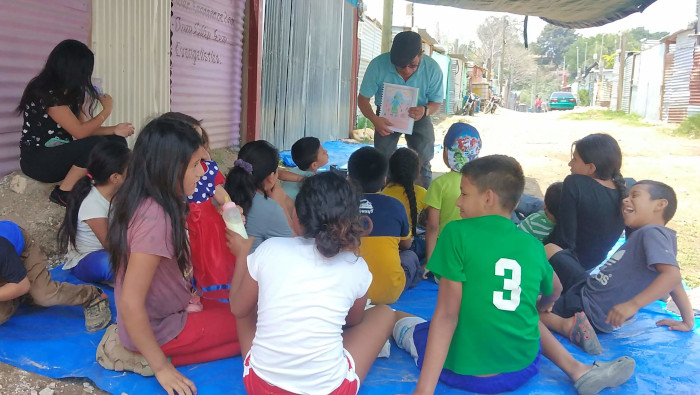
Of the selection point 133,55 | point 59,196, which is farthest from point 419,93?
point 59,196

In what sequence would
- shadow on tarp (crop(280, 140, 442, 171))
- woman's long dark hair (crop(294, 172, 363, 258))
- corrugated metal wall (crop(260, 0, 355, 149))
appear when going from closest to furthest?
1. woman's long dark hair (crop(294, 172, 363, 258))
2. shadow on tarp (crop(280, 140, 442, 171))
3. corrugated metal wall (crop(260, 0, 355, 149))

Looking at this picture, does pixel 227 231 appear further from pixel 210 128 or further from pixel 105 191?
pixel 210 128

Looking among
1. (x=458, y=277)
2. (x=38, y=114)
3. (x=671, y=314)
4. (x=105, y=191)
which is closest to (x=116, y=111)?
(x=38, y=114)

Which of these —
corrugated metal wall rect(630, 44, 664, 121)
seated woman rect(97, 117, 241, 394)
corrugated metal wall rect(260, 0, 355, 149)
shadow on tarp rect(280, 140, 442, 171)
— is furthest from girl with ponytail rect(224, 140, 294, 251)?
corrugated metal wall rect(630, 44, 664, 121)

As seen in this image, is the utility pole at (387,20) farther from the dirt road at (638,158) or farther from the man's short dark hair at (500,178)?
the man's short dark hair at (500,178)

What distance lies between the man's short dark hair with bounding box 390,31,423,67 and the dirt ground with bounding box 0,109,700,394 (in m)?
2.78

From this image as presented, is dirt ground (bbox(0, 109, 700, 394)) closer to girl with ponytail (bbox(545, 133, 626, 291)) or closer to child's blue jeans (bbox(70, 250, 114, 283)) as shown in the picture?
child's blue jeans (bbox(70, 250, 114, 283))

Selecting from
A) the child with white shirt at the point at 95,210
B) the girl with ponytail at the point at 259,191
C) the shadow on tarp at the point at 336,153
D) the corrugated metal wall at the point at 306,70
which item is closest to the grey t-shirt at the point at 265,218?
the girl with ponytail at the point at 259,191

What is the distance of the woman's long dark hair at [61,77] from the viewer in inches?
138

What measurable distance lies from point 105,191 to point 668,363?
293 cm

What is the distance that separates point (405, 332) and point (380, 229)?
595 mm

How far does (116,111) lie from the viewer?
4918 millimetres

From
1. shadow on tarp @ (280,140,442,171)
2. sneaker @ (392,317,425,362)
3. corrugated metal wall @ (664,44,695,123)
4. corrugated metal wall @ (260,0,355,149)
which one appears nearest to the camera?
sneaker @ (392,317,425,362)

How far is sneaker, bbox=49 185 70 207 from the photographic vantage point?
145 inches
